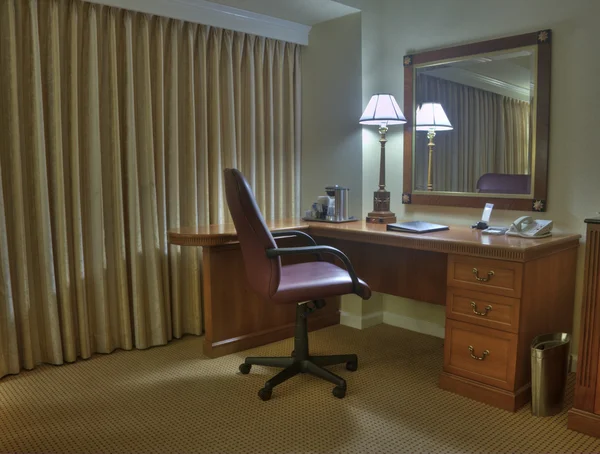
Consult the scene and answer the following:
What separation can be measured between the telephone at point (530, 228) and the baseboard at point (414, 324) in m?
0.99

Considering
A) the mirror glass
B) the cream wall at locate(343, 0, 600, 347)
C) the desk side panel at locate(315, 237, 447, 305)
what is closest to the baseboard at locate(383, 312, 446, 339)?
the cream wall at locate(343, 0, 600, 347)

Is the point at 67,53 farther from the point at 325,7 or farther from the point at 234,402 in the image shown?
the point at 234,402

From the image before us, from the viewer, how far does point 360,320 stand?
3.39 metres

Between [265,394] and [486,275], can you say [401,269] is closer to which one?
[486,275]

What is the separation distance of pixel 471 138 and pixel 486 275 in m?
0.99

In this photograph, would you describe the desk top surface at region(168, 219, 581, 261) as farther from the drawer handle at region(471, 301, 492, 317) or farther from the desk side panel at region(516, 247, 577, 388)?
the drawer handle at region(471, 301, 492, 317)

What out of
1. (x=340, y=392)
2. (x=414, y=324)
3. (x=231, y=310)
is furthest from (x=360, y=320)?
(x=340, y=392)

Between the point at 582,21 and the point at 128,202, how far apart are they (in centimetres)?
254

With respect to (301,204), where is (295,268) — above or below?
below

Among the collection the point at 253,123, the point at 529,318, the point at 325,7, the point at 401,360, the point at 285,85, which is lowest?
the point at 401,360

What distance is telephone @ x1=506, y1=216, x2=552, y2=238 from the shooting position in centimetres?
238

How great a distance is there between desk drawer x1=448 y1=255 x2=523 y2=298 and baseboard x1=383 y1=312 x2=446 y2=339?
3.08ft

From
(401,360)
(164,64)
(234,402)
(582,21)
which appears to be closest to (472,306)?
(401,360)

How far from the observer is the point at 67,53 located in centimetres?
267
